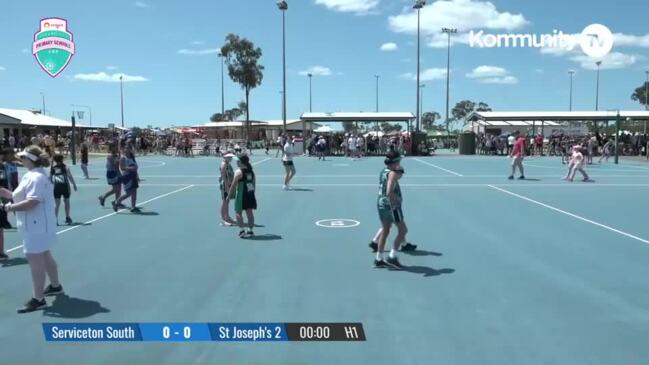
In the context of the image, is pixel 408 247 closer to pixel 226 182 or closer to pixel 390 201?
pixel 390 201

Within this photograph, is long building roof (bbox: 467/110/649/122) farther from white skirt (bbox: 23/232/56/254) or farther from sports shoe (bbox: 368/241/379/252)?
white skirt (bbox: 23/232/56/254)

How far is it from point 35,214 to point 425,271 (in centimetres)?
471

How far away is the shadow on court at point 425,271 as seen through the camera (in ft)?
23.6

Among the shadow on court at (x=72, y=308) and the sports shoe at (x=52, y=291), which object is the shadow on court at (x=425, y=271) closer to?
the shadow on court at (x=72, y=308)

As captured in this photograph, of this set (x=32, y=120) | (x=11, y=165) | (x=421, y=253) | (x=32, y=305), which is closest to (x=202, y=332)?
(x=32, y=305)

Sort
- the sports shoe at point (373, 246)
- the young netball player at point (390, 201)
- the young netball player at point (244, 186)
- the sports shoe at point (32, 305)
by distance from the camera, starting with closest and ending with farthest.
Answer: the sports shoe at point (32, 305)
the young netball player at point (390, 201)
the sports shoe at point (373, 246)
the young netball player at point (244, 186)

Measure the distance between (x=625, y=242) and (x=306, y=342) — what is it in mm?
6625

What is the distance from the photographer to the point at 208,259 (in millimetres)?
8039

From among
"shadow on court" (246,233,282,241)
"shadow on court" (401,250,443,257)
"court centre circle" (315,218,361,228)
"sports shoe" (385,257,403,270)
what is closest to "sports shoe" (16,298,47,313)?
"shadow on court" (246,233,282,241)

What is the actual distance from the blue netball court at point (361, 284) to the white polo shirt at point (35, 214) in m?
0.73

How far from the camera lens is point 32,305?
18.9ft

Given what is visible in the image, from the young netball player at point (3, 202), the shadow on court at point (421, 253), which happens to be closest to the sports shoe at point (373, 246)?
the shadow on court at point (421, 253)

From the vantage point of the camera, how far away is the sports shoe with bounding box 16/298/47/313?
18.7 ft

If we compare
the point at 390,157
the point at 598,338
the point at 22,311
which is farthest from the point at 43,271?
the point at 598,338
